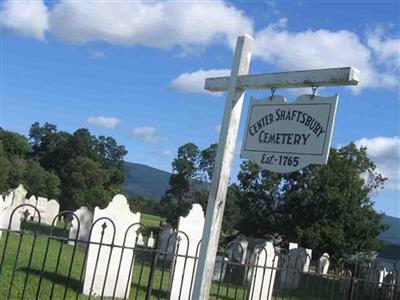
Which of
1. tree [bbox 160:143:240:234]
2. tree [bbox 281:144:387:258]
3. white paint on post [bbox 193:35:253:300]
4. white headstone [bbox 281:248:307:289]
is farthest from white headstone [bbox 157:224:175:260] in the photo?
tree [bbox 160:143:240:234]

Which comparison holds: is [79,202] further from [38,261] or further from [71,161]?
[38,261]

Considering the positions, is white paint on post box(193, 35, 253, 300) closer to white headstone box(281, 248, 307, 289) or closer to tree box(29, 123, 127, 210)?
white headstone box(281, 248, 307, 289)

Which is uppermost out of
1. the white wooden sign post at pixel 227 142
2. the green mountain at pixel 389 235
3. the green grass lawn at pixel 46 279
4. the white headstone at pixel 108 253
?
the green mountain at pixel 389 235

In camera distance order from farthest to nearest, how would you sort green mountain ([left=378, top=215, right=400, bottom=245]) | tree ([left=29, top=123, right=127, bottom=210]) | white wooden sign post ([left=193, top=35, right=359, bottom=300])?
tree ([left=29, top=123, right=127, bottom=210]) → green mountain ([left=378, top=215, right=400, bottom=245]) → white wooden sign post ([left=193, top=35, right=359, bottom=300])

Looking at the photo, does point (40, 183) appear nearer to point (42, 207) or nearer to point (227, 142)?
point (42, 207)

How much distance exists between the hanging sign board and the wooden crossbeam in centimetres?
12

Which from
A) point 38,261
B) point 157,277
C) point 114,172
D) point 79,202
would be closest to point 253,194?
point 157,277

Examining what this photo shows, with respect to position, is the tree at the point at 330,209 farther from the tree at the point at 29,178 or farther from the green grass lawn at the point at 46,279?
the tree at the point at 29,178

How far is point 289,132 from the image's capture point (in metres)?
4.14

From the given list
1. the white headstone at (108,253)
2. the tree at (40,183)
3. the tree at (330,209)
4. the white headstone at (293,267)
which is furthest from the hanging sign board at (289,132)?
the tree at (40,183)

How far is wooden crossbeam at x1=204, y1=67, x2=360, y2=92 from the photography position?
3.98 m

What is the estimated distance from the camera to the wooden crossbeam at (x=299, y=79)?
3.98 metres

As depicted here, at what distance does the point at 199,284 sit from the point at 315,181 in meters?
29.8

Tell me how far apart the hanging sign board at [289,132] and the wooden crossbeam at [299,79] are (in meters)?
0.12
